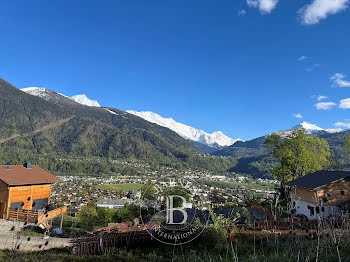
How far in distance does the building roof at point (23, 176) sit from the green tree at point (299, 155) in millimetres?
26929

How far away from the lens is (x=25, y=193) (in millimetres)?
22188

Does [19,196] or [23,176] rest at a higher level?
[23,176]

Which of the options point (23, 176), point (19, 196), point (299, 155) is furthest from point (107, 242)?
point (299, 155)

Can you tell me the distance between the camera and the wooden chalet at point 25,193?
1936 cm

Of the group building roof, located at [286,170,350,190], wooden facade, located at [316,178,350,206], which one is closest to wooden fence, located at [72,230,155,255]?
building roof, located at [286,170,350,190]

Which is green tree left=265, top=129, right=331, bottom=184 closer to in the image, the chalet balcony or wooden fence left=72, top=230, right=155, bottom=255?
the chalet balcony

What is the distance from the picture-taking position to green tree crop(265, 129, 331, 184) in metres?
30.6

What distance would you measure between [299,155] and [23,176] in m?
30.5

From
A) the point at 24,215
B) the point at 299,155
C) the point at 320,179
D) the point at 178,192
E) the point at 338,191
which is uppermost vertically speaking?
the point at 299,155

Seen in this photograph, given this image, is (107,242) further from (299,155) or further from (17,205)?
(299,155)

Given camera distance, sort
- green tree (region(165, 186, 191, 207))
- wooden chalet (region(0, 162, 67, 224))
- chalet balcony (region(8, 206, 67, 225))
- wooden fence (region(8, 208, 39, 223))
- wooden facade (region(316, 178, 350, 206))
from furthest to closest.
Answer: wooden facade (region(316, 178, 350, 206)), wooden chalet (region(0, 162, 67, 224)), wooden fence (region(8, 208, 39, 223)), chalet balcony (region(8, 206, 67, 225)), green tree (region(165, 186, 191, 207))

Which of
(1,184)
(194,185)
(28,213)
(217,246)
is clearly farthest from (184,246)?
(1,184)


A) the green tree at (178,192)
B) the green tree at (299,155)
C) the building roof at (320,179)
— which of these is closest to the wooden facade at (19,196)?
the green tree at (178,192)

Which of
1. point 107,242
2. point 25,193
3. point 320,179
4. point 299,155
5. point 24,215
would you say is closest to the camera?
point 107,242
